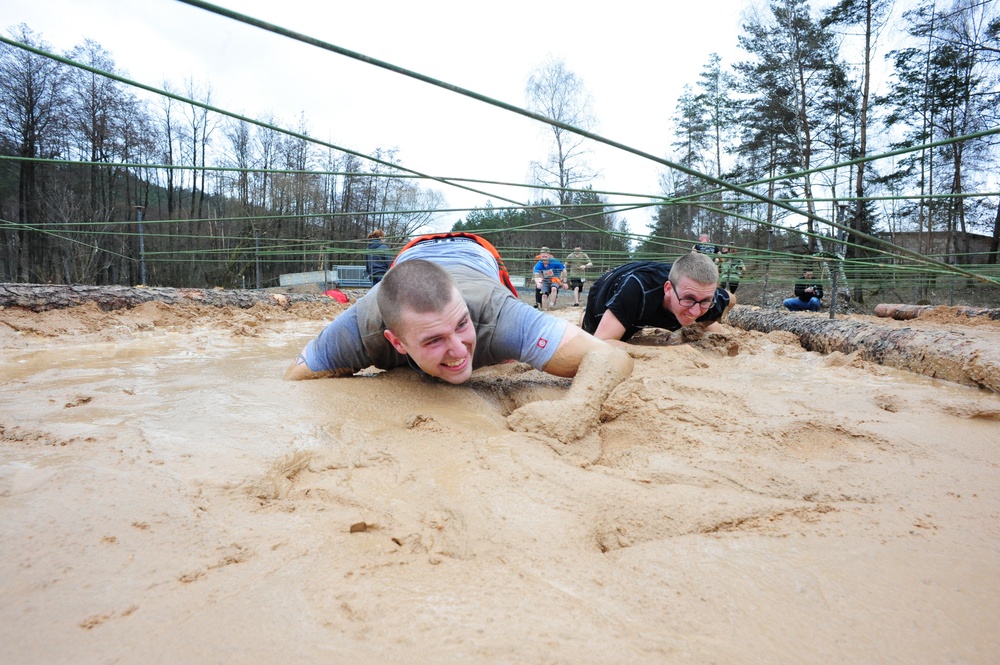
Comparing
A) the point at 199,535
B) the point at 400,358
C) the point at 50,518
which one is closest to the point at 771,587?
the point at 199,535

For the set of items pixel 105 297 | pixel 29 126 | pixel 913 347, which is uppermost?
pixel 29 126

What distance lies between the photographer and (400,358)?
2818 millimetres

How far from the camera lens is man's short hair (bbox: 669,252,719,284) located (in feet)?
12.3

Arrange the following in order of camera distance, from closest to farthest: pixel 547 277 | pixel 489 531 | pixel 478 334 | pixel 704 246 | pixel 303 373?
pixel 489 531 → pixel 478 334 → pixel 303 373 → pixel 704 246 → pixel 547 277

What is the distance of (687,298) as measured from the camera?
3.87 m

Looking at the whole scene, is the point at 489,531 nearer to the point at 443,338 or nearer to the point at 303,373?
the point at 443,338

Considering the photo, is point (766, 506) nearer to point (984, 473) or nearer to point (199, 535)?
point (984, 473)

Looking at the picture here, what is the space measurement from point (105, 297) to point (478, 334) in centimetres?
516

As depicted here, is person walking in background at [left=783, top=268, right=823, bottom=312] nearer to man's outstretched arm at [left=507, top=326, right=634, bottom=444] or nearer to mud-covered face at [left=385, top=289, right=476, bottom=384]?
man's outstretched arm at [left=507, top=326, right=634, bottom=444]

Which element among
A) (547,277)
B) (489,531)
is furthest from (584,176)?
(489,531)

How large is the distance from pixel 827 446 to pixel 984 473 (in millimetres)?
360

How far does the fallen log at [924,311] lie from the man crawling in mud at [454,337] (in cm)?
672

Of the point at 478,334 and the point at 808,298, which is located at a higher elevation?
the point at 808,298

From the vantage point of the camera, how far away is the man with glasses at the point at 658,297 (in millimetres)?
3807
